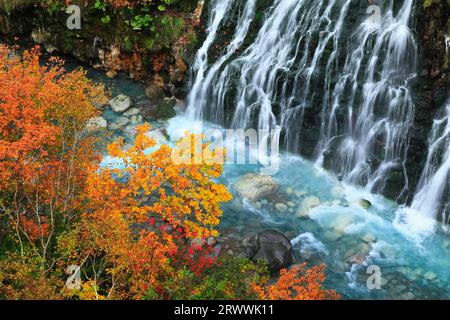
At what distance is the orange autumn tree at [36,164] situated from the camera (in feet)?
48.4

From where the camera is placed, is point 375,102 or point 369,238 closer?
point 369,238

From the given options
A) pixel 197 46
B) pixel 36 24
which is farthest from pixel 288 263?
pixel 36 24

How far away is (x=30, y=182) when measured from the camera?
50.3ft

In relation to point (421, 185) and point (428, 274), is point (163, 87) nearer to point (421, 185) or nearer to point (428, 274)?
point (421, 185)

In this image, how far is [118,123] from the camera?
23828 millimetres

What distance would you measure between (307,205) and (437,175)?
5.22 metres

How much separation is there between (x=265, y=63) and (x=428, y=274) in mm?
11957

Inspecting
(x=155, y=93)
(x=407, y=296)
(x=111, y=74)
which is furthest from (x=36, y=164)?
(x=407, y=296)

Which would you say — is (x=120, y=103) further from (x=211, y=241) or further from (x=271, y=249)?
(x=271, y=249)

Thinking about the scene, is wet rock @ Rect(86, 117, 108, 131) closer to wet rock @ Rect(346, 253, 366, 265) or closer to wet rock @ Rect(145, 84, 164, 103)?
wet rock @ Rect(145, 84, 164, 103)

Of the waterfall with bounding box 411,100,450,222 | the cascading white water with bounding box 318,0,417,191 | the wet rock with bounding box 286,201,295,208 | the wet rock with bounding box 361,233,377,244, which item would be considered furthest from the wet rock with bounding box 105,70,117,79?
the waterfall with bounding box 411,100,450,222

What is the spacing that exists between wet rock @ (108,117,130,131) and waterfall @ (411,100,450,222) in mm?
14939

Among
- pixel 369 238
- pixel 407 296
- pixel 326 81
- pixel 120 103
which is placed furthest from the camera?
pixel 120 103

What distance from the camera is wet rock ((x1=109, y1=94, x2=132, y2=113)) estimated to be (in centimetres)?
2458
